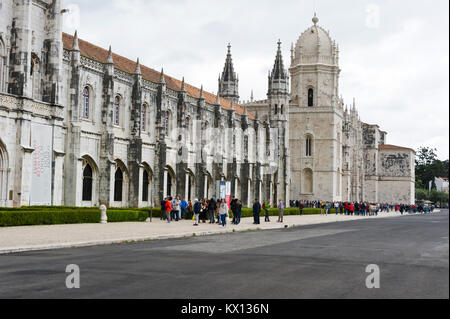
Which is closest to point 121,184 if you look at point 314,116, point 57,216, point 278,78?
point 57,216

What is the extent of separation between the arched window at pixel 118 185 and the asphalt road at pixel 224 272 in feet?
81.0

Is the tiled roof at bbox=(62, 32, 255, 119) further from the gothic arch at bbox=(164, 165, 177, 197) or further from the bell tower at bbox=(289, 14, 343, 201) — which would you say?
the bell tower at bbox=(289, 14, 343, 201)

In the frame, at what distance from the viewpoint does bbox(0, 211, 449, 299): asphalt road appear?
7.63 meters

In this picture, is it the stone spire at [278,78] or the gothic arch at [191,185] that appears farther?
the stone spire at [278,78]

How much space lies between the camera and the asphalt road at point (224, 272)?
7.63 metres

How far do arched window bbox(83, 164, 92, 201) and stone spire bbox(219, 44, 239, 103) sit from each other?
42.3 meters

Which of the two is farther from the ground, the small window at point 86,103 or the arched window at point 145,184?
the small window at point 86,103

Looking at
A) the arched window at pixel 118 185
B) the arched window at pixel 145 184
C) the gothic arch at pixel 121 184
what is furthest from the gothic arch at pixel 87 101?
the arched window at pixel 145 184

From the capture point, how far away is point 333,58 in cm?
7912

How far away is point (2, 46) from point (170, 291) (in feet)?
86.7

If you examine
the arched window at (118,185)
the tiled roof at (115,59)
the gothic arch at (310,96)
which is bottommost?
the arched window at (118,185)

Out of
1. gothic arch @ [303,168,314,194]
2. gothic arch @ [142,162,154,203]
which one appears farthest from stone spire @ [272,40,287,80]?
gothic arch @ [142,162,154,203]

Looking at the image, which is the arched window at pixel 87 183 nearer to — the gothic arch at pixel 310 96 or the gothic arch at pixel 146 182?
the gothic arch at pixel 146 182
